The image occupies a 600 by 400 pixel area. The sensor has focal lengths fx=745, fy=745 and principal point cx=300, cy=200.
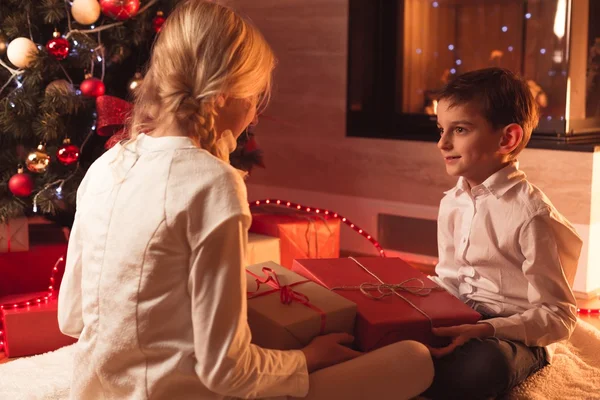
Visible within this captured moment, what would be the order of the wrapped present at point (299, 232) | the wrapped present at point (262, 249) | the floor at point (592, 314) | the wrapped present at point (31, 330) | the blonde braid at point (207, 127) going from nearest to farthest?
the blonde braid at point (207, 127) < the wrapped present at point (31, 330) < the floor at point (592, 314) < the wrapped present at point (262, 249) < the wrapped present at point (299, 232)

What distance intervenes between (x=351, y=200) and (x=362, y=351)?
1681 mm

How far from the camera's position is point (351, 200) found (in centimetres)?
315

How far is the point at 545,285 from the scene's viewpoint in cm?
153

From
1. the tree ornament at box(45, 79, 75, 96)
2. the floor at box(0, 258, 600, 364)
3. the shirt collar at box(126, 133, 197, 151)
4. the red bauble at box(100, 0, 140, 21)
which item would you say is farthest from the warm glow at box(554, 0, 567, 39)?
the shirt collar at box(126, 133, 197, 151)

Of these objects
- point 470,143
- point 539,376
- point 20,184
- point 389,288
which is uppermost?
point 470,143

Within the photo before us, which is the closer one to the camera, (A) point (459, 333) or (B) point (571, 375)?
(A) point (459, 333)

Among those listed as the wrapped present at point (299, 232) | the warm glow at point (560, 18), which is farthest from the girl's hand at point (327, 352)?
the warm glow at point (560, 18)

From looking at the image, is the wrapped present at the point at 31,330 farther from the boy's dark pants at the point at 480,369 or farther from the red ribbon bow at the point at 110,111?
the boy's dark pants at the point at 480,369

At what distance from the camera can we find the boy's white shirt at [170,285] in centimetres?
110

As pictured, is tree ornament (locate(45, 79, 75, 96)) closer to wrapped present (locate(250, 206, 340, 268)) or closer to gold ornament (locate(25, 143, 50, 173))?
gold ornament (locate(25, 143, 50, 173))

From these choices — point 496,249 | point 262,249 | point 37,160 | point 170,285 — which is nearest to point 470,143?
point 496,249

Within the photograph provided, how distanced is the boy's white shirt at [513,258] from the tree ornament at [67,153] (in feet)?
3.65

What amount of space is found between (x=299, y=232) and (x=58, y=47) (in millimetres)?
968

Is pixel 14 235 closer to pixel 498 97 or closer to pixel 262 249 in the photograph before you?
pixel 262 249
